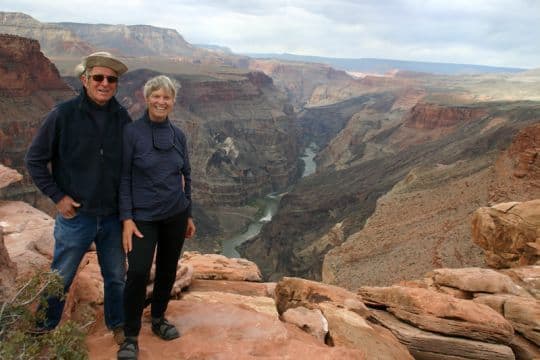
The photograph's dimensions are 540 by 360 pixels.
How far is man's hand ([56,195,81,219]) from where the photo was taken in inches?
177

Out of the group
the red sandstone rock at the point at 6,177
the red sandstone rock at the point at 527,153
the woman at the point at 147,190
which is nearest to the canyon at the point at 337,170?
the red sandstone rock at the point at 527,153

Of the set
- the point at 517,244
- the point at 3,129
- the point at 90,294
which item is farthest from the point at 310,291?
the point at 3,129

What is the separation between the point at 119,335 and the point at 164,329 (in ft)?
1.69

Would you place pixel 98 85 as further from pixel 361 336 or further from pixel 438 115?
pixel 438 115

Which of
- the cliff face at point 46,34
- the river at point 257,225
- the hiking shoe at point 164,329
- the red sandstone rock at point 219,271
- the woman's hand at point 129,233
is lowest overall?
the river at point 257,225

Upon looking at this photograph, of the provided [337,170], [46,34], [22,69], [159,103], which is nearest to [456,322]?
[159,103]

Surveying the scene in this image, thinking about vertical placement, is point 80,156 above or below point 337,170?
Answer: above

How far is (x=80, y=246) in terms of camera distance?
4.71 metres

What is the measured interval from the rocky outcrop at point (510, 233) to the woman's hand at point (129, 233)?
1221 centimetres

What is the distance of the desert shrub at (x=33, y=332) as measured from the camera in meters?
3.46

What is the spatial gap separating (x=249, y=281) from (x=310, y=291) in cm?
273

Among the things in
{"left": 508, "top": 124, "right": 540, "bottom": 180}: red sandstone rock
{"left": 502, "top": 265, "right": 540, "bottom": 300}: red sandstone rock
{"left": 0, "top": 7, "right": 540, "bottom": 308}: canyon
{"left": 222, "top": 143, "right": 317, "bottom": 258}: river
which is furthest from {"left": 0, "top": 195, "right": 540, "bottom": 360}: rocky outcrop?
{"left": 222, "top": 143, "right": 317, "bottom": 258}: river

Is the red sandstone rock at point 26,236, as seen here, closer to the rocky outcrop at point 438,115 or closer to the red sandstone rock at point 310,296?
the red sandstone rock at point 310,296

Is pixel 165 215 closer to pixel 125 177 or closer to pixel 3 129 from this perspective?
pixel 125 177
